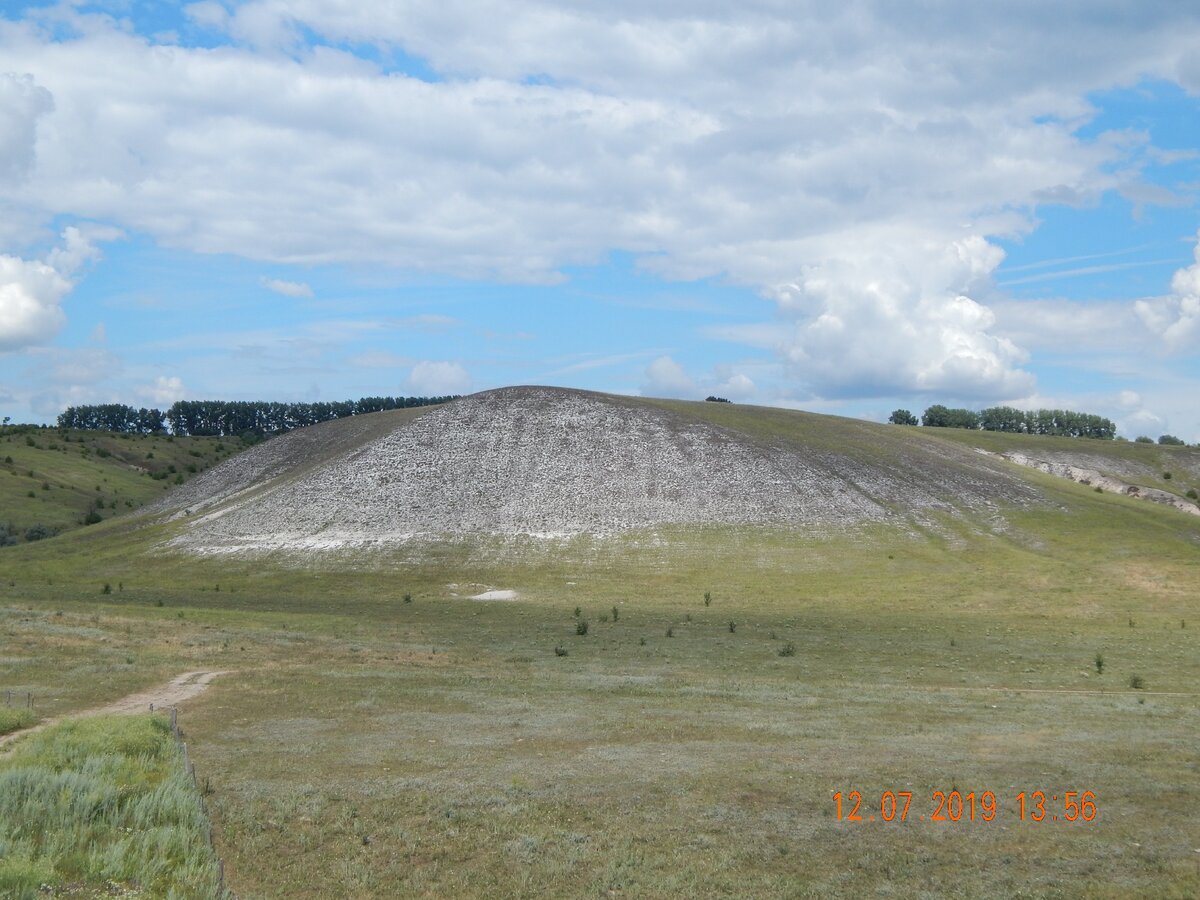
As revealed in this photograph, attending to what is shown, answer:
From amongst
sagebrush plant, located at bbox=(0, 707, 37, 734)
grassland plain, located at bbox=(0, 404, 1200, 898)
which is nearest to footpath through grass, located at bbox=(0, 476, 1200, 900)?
grassland plain, located at bbox=(0, 404, 1200, 898)

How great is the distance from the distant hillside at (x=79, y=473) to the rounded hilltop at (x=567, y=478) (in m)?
14.3

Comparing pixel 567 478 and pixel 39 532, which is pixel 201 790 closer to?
pixel 567 478

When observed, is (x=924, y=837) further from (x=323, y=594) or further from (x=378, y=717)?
(x=323, y=594)

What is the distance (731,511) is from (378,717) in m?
70.9

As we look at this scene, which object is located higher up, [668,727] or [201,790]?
[201,790]

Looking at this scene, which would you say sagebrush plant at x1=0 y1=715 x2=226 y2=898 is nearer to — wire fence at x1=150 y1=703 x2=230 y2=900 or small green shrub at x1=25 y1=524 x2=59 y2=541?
wire fence at x1=150 y1=703 x2=230 y2=900

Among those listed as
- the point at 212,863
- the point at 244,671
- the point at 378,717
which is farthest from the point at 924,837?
the point at 244,671

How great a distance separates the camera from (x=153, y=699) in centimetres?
3266

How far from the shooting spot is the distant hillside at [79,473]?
125562mm

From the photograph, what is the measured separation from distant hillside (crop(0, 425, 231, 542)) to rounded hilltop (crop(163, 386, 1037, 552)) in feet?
46.9

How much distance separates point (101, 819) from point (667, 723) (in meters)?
15.8

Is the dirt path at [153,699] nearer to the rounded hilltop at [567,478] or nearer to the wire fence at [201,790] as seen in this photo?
the wire fence at [201,790]

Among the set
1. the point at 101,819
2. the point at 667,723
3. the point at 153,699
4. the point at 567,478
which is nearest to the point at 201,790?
the point at 101,819

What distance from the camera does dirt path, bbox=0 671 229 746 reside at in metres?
27.6
